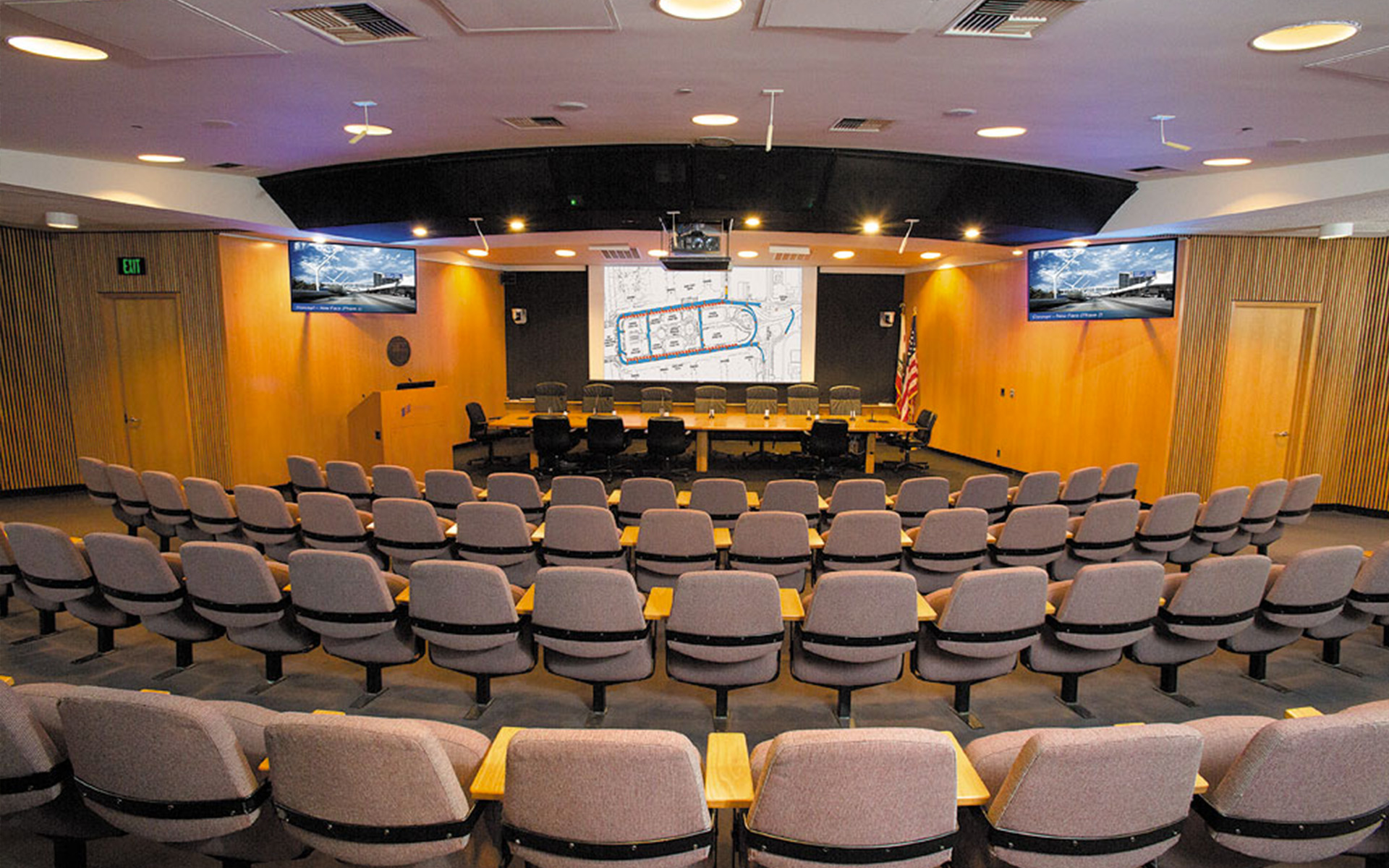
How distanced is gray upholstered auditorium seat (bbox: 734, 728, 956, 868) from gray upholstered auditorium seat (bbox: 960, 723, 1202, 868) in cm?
20

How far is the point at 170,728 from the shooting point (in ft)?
6.88

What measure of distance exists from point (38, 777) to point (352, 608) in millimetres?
1491

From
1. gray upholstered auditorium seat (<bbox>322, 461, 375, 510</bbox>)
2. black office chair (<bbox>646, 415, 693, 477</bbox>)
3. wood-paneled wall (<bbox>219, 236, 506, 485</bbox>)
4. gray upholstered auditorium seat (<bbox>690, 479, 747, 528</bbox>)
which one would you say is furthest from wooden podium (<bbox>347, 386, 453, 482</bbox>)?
gray upholstered auditorium seat (<bbox>690, 479, 747, 528</bbox>)

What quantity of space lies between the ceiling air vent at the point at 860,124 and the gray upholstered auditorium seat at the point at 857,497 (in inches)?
114

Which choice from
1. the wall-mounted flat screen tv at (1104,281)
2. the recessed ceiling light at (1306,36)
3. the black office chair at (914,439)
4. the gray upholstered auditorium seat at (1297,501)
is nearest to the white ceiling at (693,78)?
the recessed ceiling light at (1306,36)

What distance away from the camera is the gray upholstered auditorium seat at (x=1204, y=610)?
3.81 m

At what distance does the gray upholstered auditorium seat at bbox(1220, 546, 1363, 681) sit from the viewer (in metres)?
3.98

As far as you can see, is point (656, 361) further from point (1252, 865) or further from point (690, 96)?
point (1252, 865)

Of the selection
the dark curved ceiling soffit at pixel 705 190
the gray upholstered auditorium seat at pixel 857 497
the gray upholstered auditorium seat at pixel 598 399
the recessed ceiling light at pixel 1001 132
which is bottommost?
the gray upholstered auditorium seat at pixel 857 497

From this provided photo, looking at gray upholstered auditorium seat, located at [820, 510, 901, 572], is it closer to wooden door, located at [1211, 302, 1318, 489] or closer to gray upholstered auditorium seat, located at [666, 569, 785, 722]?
gray upholstered auditorium seat, located at [666, 569, 785, 722]

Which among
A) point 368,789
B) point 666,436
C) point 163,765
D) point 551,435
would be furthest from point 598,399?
point 368,789

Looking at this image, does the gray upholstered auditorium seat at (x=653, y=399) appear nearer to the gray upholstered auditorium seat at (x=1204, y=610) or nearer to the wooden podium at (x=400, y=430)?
the wooden podium at (x=400, y=430)

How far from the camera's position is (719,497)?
5.95m

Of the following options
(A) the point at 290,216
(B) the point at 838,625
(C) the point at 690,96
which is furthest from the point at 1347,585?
(A) the point at 290,216
